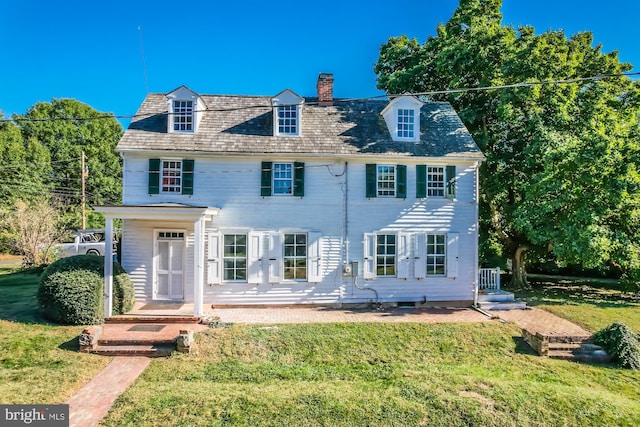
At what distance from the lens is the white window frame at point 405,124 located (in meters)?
14.7

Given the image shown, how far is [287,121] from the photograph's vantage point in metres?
14.3

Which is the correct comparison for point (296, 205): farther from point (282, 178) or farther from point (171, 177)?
point (171, 177)

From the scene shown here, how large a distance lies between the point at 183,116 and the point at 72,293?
7032 millimetres

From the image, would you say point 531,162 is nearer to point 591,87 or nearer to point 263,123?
point 591,87

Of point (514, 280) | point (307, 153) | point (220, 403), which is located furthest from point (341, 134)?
point (514, 280)

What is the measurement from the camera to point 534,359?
973 centimetres

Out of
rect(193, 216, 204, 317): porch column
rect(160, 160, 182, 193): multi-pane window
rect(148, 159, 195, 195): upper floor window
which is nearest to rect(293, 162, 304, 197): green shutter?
rect(193, 216, 204, 317): porch column

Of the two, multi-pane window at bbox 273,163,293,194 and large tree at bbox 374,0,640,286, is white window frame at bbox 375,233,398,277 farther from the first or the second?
large tree at bbox 374,0,640,286

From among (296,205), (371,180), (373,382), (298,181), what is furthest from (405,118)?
(373,382)

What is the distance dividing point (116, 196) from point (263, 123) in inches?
1234

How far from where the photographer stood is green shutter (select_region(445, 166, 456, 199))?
46.8 feet

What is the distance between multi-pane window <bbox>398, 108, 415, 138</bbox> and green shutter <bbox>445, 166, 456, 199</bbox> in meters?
2.00

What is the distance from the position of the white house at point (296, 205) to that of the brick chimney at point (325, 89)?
1767 mm

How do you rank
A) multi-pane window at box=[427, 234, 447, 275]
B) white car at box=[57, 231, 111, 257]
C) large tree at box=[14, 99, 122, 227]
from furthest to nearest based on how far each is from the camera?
large tree at box=[14, 99, 122, 227], white car at box=[57, 231, 111, 257], multi-pane window at box=[427, 234, 447, 275]
